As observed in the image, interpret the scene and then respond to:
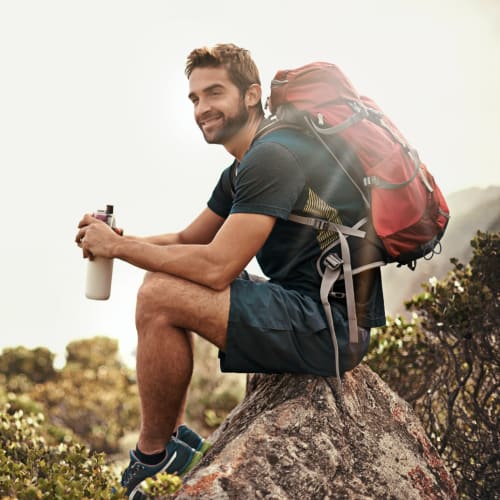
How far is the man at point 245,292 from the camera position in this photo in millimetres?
3332

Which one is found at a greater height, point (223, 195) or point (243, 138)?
point (243, 138)

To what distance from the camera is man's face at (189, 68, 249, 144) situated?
3.97 metres

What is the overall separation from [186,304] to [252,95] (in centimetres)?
140

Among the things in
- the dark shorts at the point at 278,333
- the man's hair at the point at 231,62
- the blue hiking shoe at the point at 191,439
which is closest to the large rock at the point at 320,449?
the blue hiking shoe at the point at 191,439

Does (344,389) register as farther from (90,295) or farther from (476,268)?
(476,268)

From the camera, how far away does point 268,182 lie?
132 inches

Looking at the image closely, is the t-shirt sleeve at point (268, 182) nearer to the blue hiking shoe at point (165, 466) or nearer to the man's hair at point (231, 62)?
the man's hair at point (231, 62)

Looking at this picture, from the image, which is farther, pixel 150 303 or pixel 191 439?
pixel 191 439

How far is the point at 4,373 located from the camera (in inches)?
822

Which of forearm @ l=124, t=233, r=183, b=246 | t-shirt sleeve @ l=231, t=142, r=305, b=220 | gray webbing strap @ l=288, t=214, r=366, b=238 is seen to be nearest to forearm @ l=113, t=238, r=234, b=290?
t-shirt sleeve @ l=231, t=142, r=305, b=220

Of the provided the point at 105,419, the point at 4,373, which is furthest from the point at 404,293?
the point at 4,373

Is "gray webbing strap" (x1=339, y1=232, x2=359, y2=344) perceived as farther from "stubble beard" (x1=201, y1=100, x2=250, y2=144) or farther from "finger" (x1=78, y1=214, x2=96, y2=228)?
"finger" (x1=78, y1=214, x2=96, y2=228)

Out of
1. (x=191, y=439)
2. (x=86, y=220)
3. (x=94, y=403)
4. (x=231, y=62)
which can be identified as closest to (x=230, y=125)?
(x=231, y=62)

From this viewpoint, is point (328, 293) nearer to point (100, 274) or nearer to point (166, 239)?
point (100, 274)
